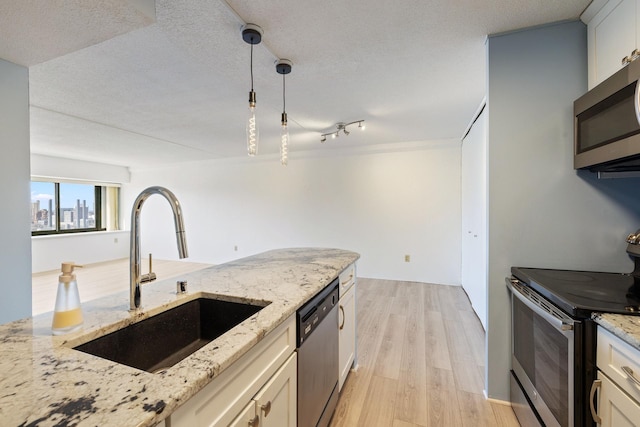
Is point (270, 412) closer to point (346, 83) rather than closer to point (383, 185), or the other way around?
point (346, 83)

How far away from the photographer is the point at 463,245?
12.9 ft

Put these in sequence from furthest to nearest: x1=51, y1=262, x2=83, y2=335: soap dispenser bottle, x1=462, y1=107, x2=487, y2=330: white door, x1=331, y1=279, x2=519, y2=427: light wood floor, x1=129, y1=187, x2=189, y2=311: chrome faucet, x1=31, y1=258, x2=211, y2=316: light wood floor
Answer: x1=31, y1=258, x2=211, y2=316: light wood floor, x1=462, y1=107, x2=487, y2=330: white door, x1=331, y1=279, x2=519, y2=427: light wood floor, x1=129, y1=187, x2=189, y2=311: chrome faucet, x1=51, y1=262, x2=83, y2=335: soap dispenser bottle

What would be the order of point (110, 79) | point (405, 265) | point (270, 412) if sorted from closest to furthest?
point (270, 412), point (110, 79), point (405, 265)

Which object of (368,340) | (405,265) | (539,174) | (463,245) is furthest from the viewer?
(405,265)

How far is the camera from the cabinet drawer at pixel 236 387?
0.59 m

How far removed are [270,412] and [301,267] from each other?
2.66ft

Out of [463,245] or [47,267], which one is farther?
[47,267]

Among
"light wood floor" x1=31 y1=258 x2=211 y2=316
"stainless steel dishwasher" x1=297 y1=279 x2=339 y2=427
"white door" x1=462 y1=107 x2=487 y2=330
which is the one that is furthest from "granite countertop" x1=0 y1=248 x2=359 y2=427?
"light wood floor" x1=31 y1=258 x2=211 y2=316

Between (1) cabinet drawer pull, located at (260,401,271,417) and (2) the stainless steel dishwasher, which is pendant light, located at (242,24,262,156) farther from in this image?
(1) cabinet drawer pull, located at (260,401,271,417)

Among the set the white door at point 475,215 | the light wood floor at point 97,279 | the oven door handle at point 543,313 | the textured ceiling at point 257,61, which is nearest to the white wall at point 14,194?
the textured ceiling at point 257,61

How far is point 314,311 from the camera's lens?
124cm

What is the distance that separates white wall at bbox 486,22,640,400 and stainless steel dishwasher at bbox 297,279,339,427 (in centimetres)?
106

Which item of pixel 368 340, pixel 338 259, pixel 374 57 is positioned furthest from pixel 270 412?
pixel 374 57

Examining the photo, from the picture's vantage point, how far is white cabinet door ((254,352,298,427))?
2.78 ft
